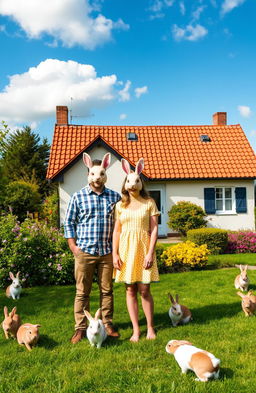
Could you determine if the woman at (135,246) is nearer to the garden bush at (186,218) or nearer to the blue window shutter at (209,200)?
the garden bush at (186,218)

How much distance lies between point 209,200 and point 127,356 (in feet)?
43.2

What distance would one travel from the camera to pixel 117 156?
599 inches

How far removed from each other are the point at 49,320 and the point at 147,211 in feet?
7.50

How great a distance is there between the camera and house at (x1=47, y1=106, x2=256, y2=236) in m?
15.2

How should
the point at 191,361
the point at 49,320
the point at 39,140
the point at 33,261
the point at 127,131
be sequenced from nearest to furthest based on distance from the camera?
the point at 191,361
the point at 49,320
the point at 33,261
the point at 127,131
the point at 39,140

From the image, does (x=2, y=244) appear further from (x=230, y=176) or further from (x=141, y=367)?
(x=230, y=176)

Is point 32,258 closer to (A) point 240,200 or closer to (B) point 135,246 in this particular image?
(B) point 135,246

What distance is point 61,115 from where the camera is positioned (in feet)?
58.3

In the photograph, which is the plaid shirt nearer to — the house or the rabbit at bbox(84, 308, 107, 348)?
the rabbit at bbox(84, 308, 107, 348)

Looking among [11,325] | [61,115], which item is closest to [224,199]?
[61,115]

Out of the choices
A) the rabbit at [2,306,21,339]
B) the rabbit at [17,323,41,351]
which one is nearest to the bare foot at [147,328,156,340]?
the rabbit at [17,323,41,351]

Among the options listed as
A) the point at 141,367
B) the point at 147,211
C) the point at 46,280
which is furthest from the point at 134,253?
the point at 46,280

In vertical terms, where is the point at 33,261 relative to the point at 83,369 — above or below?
above

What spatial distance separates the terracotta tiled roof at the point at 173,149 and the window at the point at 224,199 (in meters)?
0.90
